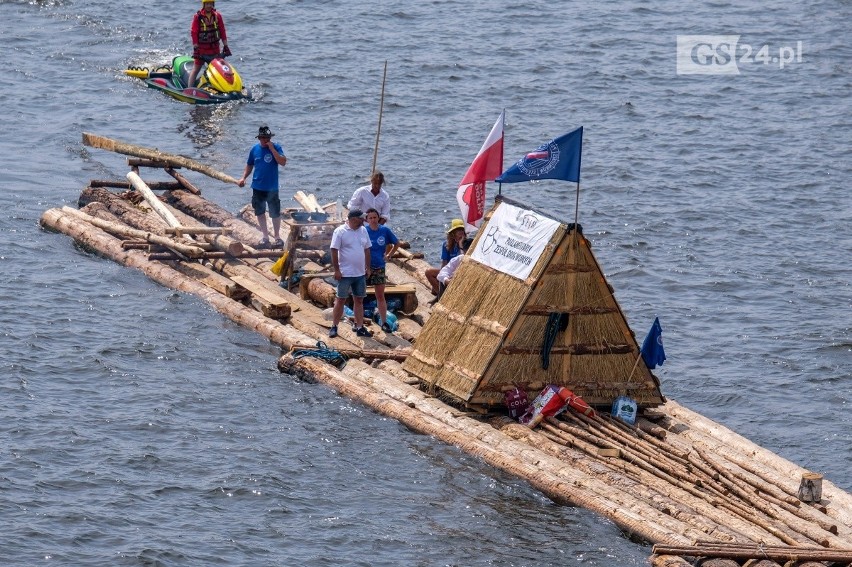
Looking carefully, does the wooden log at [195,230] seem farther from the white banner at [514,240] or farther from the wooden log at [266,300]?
the white banner at [514,240]

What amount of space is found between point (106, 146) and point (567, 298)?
14.7 meters

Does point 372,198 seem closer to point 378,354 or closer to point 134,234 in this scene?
point 378,354

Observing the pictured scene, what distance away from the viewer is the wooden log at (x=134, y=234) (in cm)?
2352

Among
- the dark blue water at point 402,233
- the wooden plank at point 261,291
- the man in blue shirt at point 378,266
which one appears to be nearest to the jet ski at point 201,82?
the dark blue water at point 402,233

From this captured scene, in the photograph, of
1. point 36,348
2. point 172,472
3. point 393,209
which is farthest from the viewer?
point 393,209

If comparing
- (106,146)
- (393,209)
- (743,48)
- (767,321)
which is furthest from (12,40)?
(767,321)

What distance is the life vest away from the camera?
3631cm

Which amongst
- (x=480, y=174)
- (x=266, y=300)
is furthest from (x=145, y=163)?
(x=480, y=174)

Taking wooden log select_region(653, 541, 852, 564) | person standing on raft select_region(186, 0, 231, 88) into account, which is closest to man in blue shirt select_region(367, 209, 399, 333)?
wooden log select_region(653, 541, 852, 564)

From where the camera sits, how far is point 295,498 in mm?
16828

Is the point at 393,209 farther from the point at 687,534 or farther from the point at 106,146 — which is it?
the point at 687,534

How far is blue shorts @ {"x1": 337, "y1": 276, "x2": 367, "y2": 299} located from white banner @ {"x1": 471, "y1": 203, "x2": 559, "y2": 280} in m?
2.02

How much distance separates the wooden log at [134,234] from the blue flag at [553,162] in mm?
7343

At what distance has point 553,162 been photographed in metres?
17.9
